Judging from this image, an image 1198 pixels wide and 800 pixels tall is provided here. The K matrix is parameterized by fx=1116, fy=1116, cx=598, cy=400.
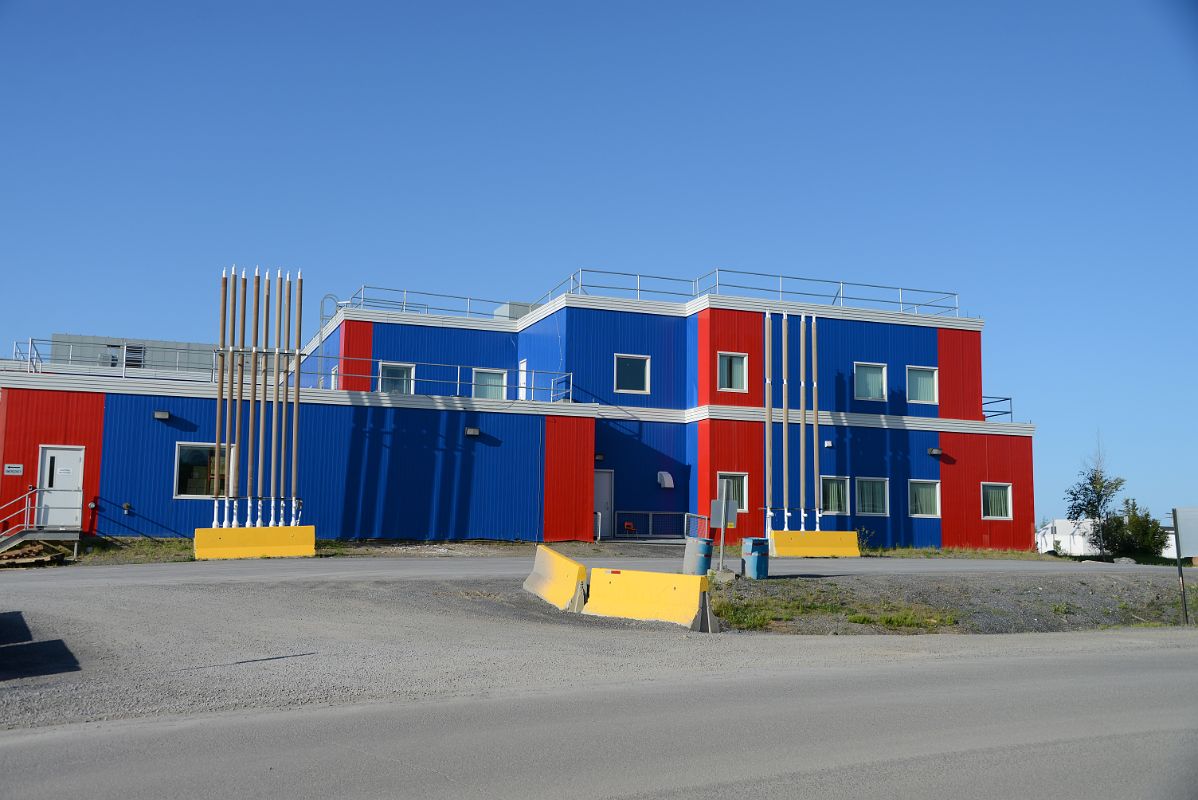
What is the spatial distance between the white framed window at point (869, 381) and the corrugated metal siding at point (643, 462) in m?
6.05

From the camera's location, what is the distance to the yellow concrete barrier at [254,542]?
25.5 m

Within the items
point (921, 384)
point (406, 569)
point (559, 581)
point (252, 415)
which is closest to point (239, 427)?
point (252, 415)

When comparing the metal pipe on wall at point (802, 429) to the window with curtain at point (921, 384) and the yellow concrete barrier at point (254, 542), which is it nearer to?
the window with curtain at point (921, 384)

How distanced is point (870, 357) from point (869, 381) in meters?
0.80

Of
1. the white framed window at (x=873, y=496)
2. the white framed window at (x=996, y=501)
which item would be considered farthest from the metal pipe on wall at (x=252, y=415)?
the white framed window at (x=996, y=501)

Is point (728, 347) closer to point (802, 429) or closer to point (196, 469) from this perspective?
point (802, 429)

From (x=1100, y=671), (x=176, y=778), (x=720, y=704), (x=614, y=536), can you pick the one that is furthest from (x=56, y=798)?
(x=614, y=536)

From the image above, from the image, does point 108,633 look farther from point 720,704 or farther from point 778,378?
point 778,378

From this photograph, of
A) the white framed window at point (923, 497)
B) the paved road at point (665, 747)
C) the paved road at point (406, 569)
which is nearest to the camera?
the paved road at point (665, 747)

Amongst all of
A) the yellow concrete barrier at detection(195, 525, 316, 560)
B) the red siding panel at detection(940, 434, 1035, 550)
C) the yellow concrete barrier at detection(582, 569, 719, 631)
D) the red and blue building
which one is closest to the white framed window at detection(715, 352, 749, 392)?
the red and blue building

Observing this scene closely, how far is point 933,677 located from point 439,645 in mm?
5774

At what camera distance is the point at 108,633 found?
1342 centimetres

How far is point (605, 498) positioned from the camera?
34656 millimetres

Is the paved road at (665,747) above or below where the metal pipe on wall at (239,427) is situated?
below
